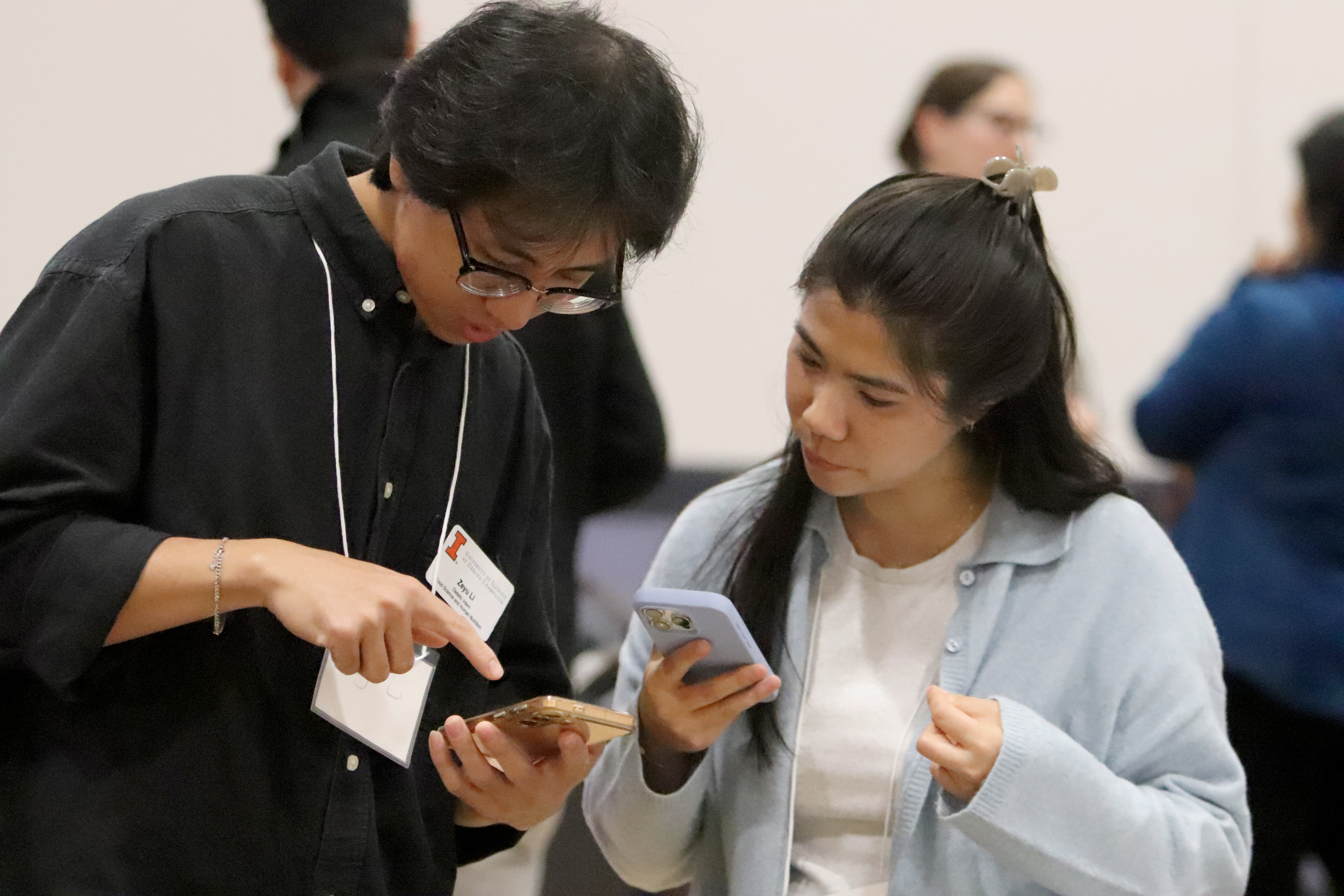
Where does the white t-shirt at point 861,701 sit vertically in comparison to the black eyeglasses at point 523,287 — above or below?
below

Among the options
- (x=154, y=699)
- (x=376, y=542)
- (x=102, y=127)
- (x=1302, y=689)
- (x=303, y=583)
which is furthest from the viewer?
(x=102, y=127)

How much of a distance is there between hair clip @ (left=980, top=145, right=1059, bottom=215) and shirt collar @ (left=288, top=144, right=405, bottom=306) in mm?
709

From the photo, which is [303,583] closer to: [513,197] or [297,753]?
[297,753]

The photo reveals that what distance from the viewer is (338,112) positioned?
208 centimetres

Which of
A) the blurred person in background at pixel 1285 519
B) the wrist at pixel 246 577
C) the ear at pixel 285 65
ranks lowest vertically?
the blurred person in background at pixel 1285 519

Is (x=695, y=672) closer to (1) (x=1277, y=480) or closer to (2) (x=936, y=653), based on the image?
(2) (x=936, y=653)

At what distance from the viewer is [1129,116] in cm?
441

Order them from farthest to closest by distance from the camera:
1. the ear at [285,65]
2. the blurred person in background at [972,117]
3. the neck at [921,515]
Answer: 1. the blurred person in background at [972,117]
2. the ear at [285,65]
3. the neck at [921,515]

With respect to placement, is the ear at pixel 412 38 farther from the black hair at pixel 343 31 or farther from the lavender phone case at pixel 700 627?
the lavender phone case at pixel 700 627

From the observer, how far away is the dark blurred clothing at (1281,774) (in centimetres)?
244

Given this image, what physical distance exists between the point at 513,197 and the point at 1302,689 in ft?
6.05

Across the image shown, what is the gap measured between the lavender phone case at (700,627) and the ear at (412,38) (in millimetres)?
1173

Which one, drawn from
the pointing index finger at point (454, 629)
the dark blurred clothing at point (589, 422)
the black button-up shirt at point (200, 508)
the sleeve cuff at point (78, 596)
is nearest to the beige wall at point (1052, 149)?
the dark blurred clothing at point (589, 422)

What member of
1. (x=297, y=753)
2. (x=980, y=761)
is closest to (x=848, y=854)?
(x=980, y=761)
